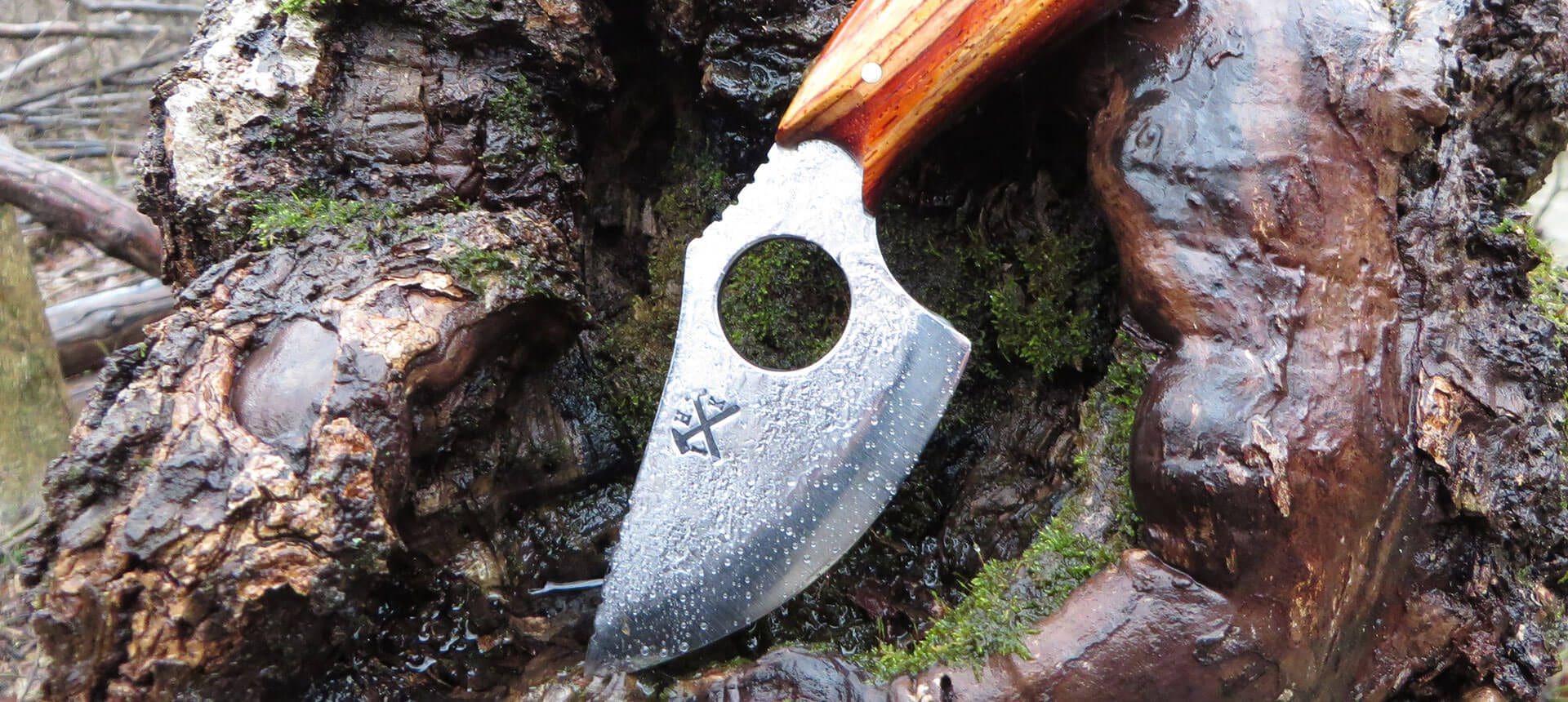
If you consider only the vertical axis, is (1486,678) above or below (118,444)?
below


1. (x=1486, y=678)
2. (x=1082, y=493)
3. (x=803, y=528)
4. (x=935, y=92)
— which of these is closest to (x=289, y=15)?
(x=935, y=92)

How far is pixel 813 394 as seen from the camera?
70.5 inches

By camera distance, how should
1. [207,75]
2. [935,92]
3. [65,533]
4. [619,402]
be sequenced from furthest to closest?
[619,402]
[207,75]
[935,92]
[65,533]

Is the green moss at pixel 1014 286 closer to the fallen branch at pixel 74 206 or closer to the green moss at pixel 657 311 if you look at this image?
the green moss at pixel 657 311

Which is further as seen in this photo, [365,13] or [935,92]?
[365,13]

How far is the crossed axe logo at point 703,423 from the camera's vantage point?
1790mm

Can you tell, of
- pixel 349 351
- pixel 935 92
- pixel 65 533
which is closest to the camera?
pixel 65 533

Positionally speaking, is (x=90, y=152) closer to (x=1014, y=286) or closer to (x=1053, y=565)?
(x=1014, y=286)

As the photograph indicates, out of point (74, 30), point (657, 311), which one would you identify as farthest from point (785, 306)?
point (74, 30)

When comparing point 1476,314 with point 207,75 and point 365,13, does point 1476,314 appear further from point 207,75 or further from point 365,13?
point 207,75

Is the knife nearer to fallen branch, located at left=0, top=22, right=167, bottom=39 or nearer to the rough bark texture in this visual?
the rough bark texture

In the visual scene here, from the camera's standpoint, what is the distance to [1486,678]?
1768 millimetres

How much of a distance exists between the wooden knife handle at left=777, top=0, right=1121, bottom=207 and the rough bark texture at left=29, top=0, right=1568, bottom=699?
0.23 m

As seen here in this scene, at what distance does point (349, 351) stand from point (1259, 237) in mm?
1676
